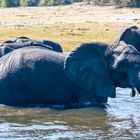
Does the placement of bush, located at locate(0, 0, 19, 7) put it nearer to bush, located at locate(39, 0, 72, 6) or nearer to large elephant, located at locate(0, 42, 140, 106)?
bush, located at locate(39, 0, 72, 6)

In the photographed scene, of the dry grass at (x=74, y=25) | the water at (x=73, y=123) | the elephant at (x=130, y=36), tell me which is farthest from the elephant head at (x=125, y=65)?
the dry grass at (x=74, y=25)

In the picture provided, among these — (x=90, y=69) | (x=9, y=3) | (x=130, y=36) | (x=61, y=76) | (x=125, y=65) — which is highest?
(x=130, y=36)

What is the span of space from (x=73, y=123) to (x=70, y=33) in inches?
867

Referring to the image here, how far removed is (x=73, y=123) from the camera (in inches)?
512

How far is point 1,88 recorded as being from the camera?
48.4ft

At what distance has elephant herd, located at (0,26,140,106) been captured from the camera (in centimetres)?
1370

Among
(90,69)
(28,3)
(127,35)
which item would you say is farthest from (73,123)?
(28,3)

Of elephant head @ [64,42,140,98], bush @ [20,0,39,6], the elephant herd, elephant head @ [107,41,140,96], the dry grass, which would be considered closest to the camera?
elephant head @ [107,41,140,96]

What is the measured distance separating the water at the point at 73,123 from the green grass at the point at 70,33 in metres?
14.4

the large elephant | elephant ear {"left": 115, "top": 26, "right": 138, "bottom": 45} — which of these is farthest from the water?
elephant ear {"left": 115, "top": 26, "right": 138, "bottom": 45}

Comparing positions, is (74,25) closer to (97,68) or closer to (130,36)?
(130,36)

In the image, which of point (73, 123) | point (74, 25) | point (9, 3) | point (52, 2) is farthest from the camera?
point (9, 3)

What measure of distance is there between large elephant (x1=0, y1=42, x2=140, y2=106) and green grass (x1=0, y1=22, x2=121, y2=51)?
547 inches

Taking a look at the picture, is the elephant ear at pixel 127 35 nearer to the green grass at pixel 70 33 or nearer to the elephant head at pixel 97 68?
the elephant head at pixel 97 68
